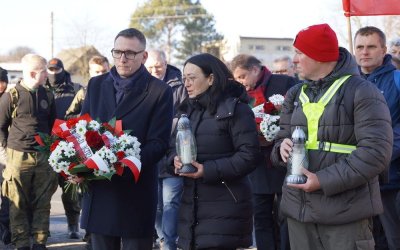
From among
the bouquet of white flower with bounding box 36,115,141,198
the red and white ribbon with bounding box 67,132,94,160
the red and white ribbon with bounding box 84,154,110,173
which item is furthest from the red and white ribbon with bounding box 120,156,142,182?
the red and white ribbon with bounding box 67,132,94,160

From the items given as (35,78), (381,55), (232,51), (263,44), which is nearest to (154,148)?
(381,55)

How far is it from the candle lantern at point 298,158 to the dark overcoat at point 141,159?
4.31ft

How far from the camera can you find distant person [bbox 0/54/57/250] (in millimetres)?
8164

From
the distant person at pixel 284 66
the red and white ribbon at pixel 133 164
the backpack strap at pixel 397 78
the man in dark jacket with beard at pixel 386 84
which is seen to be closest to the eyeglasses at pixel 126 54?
the red and white ribbon at pixel 133 164

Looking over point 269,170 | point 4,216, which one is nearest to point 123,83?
point 269,170

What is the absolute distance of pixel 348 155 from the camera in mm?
4176

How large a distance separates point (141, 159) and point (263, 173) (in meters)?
2.30

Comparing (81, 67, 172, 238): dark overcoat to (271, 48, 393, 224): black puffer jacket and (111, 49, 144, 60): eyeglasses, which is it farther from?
(271, 48, 393, 224): black puffer jacket

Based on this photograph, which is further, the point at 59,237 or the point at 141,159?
the point at 59,237

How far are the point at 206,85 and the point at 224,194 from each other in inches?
34.3

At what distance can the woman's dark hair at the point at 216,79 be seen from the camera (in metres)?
5.15

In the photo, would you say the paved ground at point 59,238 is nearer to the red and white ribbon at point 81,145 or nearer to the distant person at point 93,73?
the distant person at point 93,73

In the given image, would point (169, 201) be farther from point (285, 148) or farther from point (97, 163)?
point (285, 148)

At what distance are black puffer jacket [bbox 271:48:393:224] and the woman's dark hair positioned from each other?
0.93m
